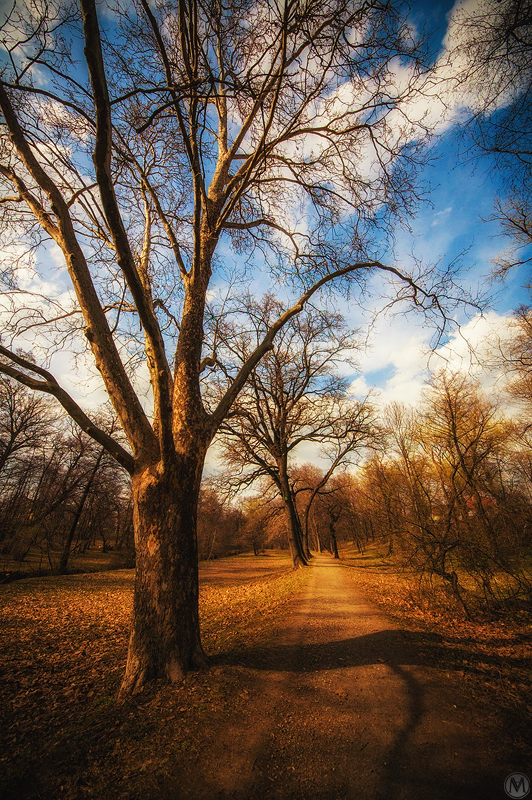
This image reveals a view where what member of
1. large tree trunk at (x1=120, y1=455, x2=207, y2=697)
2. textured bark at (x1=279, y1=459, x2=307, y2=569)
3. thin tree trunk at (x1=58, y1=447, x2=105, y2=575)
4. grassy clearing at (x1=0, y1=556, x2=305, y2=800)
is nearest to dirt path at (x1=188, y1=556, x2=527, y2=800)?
grassy clearing at (x1=0, y1=556, x2=305, y2=800)

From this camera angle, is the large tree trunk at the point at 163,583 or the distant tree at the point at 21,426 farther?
the distant tree at the point at 21,426

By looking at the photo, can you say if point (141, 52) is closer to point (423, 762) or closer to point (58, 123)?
point (58, 123)

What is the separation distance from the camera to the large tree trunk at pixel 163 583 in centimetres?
318

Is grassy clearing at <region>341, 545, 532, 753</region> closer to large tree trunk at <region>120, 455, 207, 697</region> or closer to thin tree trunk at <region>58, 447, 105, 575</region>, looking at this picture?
large tree trunk at <region>120, 455, 207, 697</region>

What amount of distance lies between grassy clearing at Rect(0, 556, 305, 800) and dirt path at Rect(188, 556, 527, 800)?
0.24 m

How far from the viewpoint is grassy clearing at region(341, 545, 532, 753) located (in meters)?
2.97

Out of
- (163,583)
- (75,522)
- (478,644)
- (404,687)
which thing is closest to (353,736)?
(404,687)

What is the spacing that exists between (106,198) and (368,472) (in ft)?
66.7

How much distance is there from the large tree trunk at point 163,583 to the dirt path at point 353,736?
69 cm

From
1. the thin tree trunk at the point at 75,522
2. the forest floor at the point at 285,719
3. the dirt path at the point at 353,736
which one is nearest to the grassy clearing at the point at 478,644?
the forest floor at the point at 285,719

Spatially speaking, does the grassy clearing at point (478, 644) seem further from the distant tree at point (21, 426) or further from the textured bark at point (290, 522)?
the distant tree at point (21, 426)

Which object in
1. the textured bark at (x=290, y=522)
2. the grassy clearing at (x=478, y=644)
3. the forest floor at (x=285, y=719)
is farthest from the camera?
the textured bark at (x=290, y=522)

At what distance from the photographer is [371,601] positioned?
7.37 metres

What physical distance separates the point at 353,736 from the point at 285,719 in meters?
0.65
